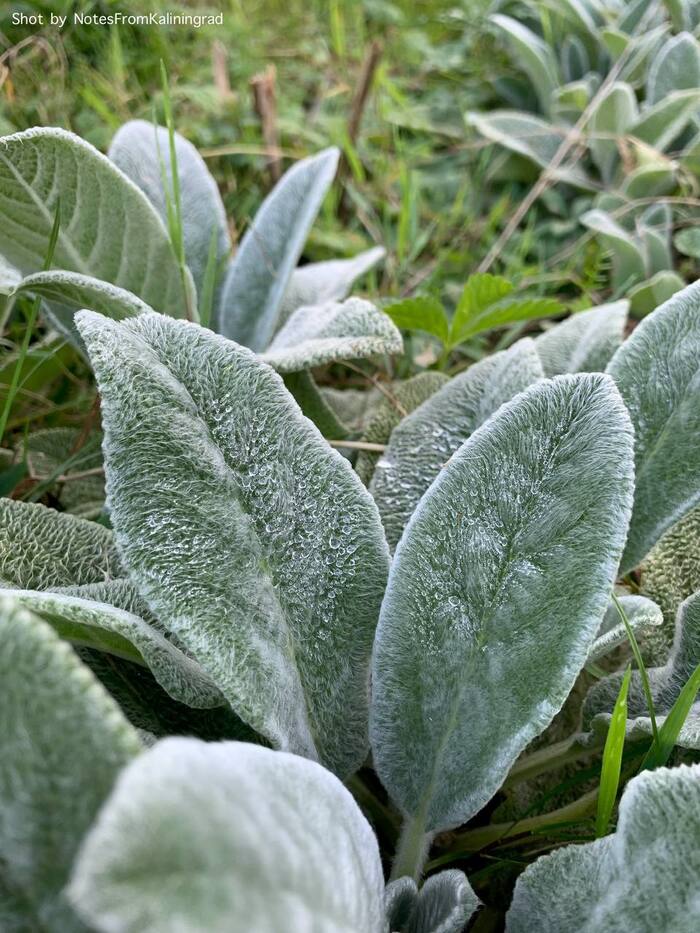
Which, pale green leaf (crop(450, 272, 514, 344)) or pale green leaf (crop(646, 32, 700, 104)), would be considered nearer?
pale green leaf (crop(450, 272, 514, 344))

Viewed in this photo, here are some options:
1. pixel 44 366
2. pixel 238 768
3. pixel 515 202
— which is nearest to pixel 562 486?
pixel 238 768

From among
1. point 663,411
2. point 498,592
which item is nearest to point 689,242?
point 663,411

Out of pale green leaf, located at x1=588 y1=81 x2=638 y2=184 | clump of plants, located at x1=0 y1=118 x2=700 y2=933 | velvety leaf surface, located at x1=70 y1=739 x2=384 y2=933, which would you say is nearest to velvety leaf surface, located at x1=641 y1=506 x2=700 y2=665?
clump of plants, located at x1=0 y1=118 x2=700 y2=933

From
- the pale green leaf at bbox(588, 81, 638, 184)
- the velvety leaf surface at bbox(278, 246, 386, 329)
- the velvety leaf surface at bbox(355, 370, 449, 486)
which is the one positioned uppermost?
the pale green leaf at bbox(588, 81, 638, 184)

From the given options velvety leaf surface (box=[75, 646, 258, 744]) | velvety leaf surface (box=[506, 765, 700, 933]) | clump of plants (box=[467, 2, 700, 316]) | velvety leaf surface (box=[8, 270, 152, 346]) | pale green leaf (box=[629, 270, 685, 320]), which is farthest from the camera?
clump of plants (box=[467, 2, 700, 316])

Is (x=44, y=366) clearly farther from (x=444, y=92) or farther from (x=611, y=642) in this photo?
(x=444, y=92)

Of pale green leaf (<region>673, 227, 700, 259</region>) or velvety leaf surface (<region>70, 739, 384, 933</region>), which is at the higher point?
velvety leaf surface (<region>70, 739, 384, 933</region>)

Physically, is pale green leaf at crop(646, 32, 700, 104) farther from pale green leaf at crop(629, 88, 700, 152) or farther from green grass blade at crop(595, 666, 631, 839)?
green grass blade at crop(595, 666, 631, 839)
